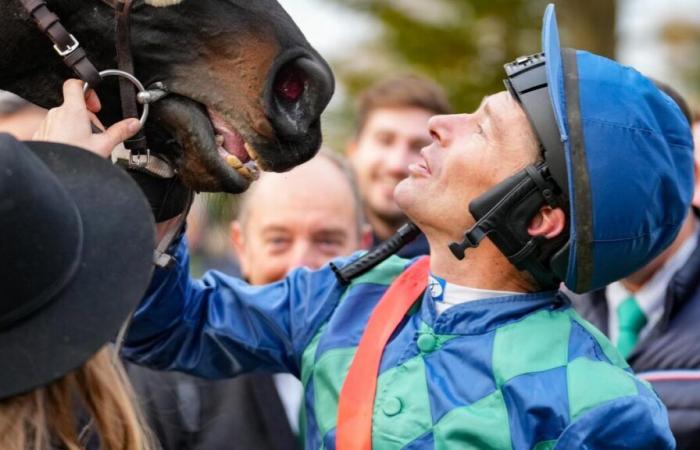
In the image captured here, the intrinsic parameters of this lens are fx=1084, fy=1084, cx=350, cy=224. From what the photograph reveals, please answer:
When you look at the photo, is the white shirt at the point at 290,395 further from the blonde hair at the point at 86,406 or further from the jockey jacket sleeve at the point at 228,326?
the blonde hair at the point at 86,406

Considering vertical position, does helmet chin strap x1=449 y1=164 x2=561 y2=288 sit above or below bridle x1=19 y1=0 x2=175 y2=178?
below

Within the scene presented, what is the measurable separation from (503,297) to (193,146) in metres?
0.78

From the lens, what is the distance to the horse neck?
2.36 metres

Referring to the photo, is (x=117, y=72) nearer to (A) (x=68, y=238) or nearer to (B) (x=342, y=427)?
(A) (x=68, y=238)

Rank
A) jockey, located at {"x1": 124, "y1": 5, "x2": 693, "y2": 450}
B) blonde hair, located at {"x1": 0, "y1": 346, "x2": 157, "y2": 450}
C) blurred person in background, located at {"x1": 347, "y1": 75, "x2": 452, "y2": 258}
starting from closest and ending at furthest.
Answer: blonde hair, located at {"x1": 0, "y1": 346, "x2": 157, "y2": 450} → jockey, located at {"x1": 124, "y1": 5, "x2": 693, "y2": 450} → blurred person in background, located at {"x1": 347, "y1": 75, "x2": 452, "y2": 258}

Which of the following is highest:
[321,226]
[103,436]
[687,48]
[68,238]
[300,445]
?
[68,238]

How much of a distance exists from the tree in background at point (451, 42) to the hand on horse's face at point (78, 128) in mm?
7684

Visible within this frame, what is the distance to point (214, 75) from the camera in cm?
234

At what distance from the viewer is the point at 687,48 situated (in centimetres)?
1125

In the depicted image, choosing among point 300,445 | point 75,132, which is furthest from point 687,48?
point 75,132

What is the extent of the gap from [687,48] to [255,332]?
9.57 metres

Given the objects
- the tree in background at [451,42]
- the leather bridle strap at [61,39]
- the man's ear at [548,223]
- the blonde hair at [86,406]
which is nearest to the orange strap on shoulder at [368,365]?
the man's ear at [548,223]

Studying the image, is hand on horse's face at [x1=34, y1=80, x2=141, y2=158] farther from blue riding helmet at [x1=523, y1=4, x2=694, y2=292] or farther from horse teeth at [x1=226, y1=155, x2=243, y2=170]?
blue riding helmet at [x1=523, y1=4, x2=694, y2=292]

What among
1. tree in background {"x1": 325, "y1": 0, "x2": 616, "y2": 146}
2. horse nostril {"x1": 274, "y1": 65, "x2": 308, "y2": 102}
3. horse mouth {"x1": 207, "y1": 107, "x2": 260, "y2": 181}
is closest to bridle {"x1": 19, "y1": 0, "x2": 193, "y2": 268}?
horse mouth {"x1": 207, "y1": 107, "x2": 260, "y2": 181}
